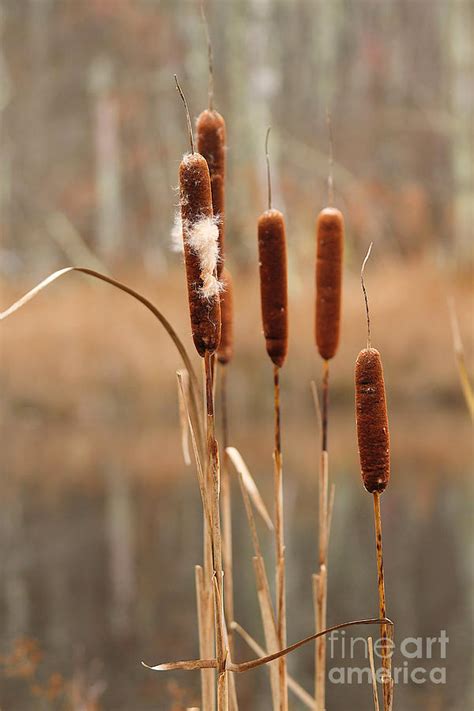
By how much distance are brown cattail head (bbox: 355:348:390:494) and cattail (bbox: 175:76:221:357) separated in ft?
0.54

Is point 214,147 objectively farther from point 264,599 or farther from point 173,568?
point 173,568

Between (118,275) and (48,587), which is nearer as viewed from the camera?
(48,587)

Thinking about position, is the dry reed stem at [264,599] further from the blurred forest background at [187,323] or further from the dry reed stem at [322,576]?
the blurred forest background at [187,323]

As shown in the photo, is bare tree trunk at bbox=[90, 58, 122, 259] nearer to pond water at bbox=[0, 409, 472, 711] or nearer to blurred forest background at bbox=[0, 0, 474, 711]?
blurred forest background at bbox=[0, 0, 474, 711]

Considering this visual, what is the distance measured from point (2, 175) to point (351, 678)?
13494mm

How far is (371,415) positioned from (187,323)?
8052 millimetres

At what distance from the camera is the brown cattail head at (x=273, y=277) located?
1348 mm

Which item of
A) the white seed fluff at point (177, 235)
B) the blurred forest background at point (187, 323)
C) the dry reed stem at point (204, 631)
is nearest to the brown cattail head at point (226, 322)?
the white seed fluff at point (177, 235)

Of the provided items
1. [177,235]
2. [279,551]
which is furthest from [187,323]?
[177,235]

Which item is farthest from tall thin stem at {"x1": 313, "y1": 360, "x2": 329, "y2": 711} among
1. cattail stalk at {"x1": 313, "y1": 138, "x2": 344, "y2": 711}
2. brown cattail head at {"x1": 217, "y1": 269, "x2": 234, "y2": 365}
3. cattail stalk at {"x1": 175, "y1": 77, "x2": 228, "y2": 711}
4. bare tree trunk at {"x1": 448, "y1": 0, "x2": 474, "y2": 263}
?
bare tree trunk at {"x1": 448, "y1": 0, "x2": 474, "y2": 263}

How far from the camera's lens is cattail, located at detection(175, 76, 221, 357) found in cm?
106

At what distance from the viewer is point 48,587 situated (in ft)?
14.8

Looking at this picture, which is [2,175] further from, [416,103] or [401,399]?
[401,399]

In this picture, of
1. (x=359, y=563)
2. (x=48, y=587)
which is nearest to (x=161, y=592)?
(x=48, y=587)
